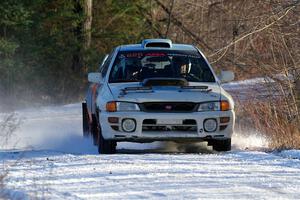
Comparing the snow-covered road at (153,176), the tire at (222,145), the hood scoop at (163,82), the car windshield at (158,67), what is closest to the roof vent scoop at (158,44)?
the car windshield at (158,67)

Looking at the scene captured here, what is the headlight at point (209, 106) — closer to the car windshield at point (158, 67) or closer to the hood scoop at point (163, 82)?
the hood scoop at point (163, 82)

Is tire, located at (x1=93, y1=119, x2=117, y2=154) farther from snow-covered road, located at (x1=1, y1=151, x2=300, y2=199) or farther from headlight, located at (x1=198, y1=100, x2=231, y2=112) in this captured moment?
headlight, located at (x1=198, y1=100, x2=231, y2=112)

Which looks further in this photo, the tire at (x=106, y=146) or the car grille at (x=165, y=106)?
the tire at (x=106, y=146)

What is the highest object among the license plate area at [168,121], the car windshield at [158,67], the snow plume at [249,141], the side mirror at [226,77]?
the car windshield at [158,67]

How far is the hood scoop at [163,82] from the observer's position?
1223cm

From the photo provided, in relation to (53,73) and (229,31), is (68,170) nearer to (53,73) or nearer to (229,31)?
(229,31)

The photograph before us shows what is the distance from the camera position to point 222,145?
12.4 meters

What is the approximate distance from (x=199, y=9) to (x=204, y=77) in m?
24.3

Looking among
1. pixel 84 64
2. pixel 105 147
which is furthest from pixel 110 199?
pixel 84 64

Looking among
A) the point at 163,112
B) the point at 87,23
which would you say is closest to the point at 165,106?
the point at 163,112

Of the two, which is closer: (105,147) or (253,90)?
(105,147)

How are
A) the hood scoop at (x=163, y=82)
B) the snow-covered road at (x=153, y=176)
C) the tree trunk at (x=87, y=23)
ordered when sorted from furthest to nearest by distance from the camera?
the tree trunk at (x=87, y=23), the hood scoop at (x=163, y=82), the snow-covered road at (x=153, y=176)

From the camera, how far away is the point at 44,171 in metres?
9.41

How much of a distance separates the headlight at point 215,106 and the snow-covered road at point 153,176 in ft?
2.07
